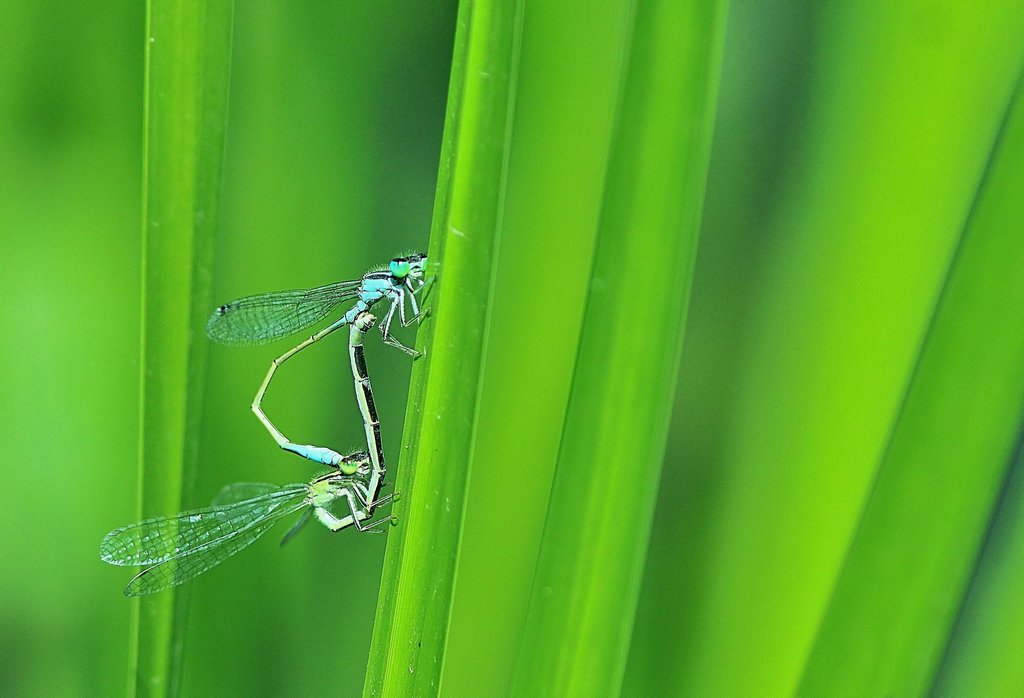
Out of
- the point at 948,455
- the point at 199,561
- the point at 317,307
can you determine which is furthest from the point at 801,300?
the point at 199,561

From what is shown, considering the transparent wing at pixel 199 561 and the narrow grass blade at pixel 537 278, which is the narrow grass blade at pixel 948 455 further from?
the transparent wing at pixel 199 561

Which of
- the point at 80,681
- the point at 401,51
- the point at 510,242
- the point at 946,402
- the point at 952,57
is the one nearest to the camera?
the point at 946,402

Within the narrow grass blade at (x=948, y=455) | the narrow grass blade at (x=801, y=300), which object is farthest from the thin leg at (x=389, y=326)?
the narrow grass blade at (x=948, y=455)

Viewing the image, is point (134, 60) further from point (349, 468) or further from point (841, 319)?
point (841, 319)

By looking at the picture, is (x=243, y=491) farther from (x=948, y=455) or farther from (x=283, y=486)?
(x=948, y=455)

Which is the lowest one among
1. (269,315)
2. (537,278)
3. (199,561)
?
(199,561)

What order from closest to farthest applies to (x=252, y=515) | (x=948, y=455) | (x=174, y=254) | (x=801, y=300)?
(x=948, y=455)
(x=801, y=300)
(x=174, y=254)
(x=252, y=515)

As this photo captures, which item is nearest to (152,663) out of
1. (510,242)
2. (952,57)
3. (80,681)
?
(80,681)
